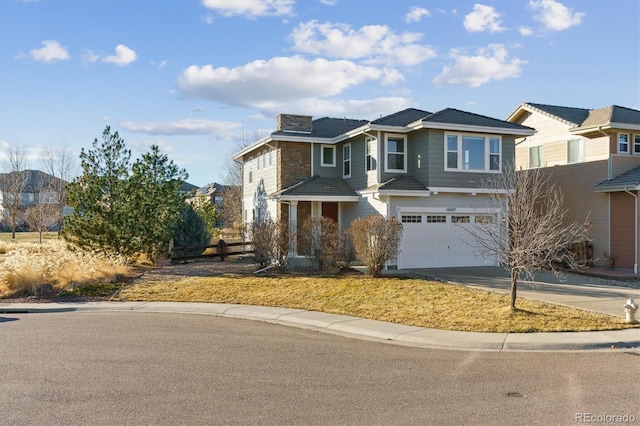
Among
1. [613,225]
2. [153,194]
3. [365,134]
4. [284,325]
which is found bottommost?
[284,325]

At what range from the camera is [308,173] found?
81.0 feet

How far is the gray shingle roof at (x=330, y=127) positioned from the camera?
82.1ft

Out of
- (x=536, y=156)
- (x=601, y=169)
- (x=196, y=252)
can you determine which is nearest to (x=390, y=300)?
(x=601, y=169)

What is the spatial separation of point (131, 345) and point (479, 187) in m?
15.7

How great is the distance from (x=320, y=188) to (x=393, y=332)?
12.8m

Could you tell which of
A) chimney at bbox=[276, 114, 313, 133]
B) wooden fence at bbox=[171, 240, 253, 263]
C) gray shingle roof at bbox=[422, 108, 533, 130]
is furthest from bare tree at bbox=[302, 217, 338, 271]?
chimney at bbox=[276, 114, 313, 133]

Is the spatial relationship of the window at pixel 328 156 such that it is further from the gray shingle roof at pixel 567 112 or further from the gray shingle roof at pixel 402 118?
the gray shingle roof at pixel 567 112

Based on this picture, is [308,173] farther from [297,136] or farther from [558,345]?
[558,345]

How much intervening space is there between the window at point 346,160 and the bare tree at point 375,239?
22.2 feet

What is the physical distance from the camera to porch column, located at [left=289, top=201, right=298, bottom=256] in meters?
20.2

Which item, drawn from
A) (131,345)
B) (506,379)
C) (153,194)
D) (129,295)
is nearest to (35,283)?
(129,295)

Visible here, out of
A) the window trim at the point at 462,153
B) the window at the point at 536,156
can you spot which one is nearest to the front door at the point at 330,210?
the window trim at the point at 462,153

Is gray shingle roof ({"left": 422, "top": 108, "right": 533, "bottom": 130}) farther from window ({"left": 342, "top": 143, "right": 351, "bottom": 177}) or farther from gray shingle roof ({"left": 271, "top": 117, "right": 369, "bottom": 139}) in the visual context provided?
gray shingle roof ({"left": 271, "top": 117, "right": 369, "bottom": 139})

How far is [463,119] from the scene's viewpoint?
21.1 m
